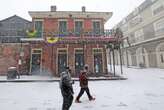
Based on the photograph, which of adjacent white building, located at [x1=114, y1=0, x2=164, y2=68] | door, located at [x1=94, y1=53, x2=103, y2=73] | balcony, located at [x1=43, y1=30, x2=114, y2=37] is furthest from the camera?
adjacent white building, located at [x1=114, y1=0, x2=164, y2=68]

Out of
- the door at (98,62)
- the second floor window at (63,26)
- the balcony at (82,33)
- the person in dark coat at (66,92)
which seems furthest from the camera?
the second floor window at (63,26)

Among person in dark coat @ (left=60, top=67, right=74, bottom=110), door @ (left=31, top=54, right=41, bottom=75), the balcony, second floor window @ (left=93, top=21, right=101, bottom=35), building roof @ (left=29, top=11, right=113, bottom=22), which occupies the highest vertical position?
building roof @ (left=29, top=11, right=113, bottom=22)

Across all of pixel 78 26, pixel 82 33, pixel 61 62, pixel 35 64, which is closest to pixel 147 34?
pixel 78 26

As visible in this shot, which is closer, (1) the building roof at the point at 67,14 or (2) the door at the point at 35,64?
(2) the door at the point at 35,64

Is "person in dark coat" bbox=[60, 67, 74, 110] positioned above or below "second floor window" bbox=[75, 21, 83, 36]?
below

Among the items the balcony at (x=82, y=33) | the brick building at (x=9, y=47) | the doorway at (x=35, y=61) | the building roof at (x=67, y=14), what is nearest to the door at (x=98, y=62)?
the balcony at (x=82, y=33)

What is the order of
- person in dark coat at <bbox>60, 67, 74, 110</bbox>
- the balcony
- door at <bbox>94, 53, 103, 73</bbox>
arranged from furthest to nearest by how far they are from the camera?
door at <bbox>94, 53, 103, 73</bbox>, the balcony, person in dark coat at <bbox>60, 67, 74, 110</bbox>

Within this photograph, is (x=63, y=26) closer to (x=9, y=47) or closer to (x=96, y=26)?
(x=96, y=26)

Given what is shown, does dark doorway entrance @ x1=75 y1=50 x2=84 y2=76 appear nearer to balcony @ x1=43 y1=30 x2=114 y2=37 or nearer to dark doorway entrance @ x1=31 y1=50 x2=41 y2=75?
balcony @ x1=43 y1=30 x2=114 y2=37

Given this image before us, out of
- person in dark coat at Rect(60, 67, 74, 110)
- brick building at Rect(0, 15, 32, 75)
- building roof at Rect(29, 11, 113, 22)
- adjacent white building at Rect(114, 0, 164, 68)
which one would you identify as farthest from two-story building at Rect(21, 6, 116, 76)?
person in dark coat at Rect(60, 67, 74, 110)

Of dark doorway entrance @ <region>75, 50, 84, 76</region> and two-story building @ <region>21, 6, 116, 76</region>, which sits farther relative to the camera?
dark doorway entrance @ <region>75, 50, 84, 76</region>

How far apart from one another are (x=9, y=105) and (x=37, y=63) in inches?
432

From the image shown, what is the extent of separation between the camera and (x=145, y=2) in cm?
2636

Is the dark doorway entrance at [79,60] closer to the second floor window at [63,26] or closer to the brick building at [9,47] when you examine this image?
the second floor window at [63,26]
